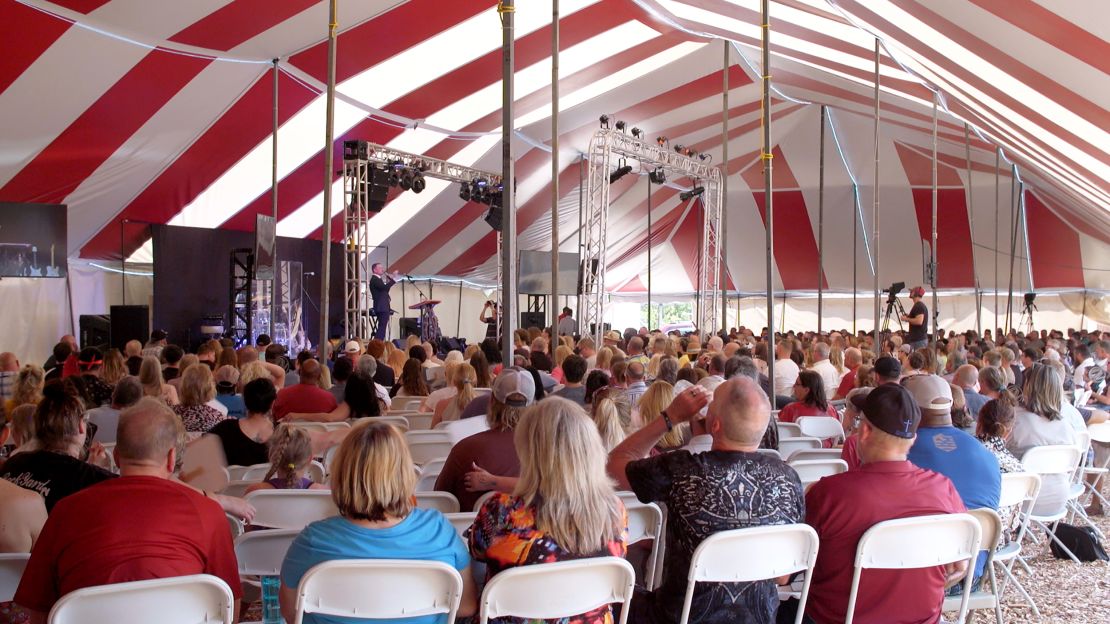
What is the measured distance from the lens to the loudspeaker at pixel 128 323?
1224 cm

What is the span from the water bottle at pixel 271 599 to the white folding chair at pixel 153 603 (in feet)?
2.65

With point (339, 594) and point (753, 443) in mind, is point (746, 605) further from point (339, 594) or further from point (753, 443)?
point (339, 594)

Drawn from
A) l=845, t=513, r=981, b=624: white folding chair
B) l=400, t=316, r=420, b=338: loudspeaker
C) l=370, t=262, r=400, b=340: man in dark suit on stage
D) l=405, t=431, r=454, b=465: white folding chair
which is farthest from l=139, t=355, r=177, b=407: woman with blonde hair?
l=400, t=316, r=420, b=338: loudspeaker

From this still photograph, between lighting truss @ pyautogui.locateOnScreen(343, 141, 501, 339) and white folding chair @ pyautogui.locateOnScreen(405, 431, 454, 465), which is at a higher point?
lighting truss @ pyautogui.locateOnScreen(343, 141, 501, 339)

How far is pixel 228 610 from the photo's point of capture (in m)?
2.18

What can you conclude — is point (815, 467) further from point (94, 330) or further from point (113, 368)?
point (94, 330)

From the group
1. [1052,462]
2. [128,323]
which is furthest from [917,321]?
[128,323]

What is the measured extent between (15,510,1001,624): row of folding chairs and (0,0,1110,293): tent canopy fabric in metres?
4.48

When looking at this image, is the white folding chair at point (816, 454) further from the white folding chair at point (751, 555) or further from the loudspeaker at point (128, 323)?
the loudspeaker at point (128, 323)

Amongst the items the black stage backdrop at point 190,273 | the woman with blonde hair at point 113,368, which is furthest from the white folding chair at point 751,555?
the black stage backdrop at point 190,273

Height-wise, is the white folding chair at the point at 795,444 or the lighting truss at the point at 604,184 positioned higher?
the lighting truss at the point at 604,184

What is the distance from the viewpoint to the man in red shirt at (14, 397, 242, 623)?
2252mm

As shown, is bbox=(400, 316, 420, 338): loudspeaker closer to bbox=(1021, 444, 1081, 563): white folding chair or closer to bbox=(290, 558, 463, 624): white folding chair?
bbox=(1021, 444, 1081, 563): white folding chair

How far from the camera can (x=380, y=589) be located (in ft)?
7.38
